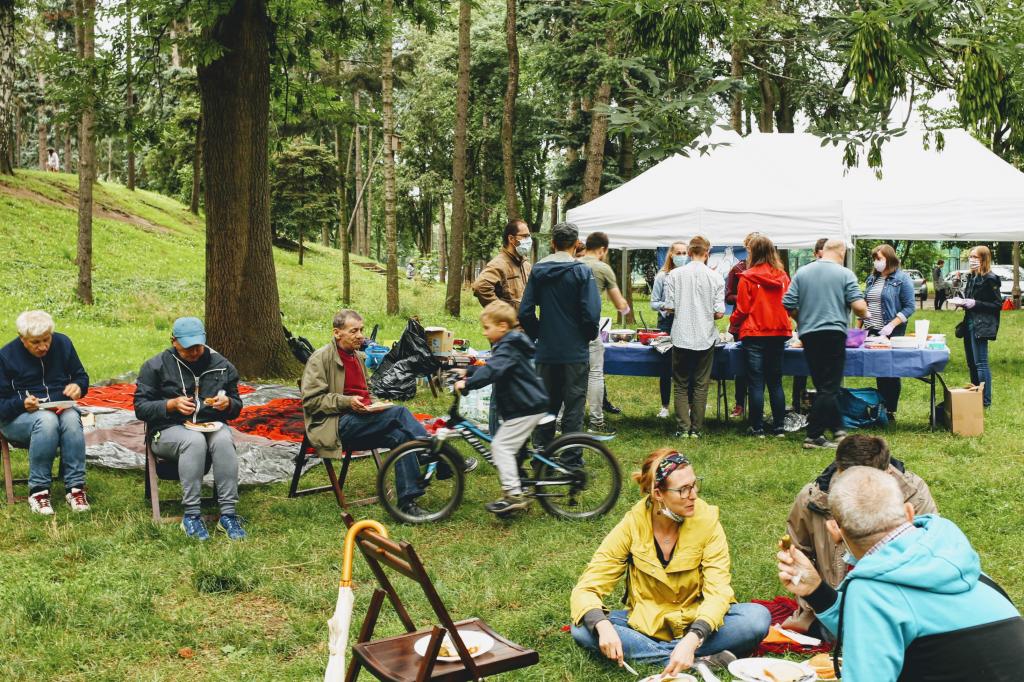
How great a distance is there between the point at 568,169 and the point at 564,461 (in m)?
20.9

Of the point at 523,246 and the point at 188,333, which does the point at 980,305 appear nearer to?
the point at 523,246

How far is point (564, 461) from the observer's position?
21.1 ft

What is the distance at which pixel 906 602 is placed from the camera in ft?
7.36

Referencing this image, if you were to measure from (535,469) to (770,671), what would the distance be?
3.00 meters

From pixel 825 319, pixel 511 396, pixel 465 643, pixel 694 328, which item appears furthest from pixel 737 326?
pixel 465 643

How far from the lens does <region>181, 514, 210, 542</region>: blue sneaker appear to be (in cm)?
605

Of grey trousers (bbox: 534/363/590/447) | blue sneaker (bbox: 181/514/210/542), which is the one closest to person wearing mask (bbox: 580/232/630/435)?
grey trousers (bbox: 534/363/590/447)

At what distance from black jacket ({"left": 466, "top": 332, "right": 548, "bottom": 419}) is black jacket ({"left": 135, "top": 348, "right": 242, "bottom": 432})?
69.0 inches

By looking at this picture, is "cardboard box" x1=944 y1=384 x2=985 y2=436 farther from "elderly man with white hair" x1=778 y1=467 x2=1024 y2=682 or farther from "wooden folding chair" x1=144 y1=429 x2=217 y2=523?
"elderly man with white hair" x1=778 y1=467 x2=1024 y2=682

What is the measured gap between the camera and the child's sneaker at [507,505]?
20.9 feet

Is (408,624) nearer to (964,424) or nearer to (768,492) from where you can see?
(768,492)

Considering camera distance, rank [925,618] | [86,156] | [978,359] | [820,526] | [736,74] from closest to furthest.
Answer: [925,618] → [820,526] → [736,74] → [978,359] → [86,156]

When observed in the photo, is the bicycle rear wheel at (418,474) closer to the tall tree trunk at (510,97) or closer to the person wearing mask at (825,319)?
the person wearing mask at (825,319)

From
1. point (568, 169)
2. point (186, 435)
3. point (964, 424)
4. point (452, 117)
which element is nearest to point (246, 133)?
point (186, 435)
